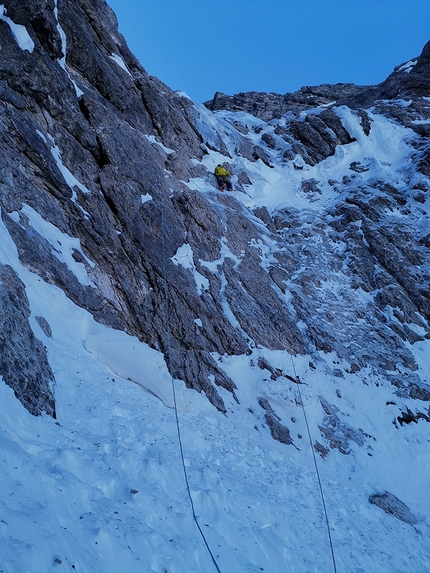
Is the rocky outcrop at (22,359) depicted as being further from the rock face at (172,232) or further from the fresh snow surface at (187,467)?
the fresh snow surface at (187,467)

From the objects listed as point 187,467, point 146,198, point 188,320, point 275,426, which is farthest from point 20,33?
point 275,426

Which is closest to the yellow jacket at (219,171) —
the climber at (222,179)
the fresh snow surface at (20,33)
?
the climber at (222,179)

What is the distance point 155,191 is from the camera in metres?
16.9

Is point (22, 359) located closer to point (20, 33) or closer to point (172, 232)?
point (172, 232)

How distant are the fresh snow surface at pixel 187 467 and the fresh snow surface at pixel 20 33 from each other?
4.67m

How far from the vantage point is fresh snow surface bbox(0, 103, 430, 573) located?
439 cm

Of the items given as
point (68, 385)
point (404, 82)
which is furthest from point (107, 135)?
point (404, 82)

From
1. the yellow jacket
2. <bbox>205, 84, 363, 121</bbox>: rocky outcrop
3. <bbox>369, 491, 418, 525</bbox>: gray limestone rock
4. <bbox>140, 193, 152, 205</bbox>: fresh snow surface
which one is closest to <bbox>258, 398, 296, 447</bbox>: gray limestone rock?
<bbox>369, 491, 418, 525</bbox>: gray limestone rock

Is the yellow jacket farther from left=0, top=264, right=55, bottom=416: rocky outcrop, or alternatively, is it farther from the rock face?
left=0, top=264, right=55, bottom=416: rocky outcrop

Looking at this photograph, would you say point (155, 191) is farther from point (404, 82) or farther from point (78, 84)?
point (404, 82)

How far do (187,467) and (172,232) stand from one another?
10.3 metres

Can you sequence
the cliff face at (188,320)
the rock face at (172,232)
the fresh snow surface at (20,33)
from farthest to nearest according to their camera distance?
the fresh snow surface at (20,33) < the rock face at (172,232) < the cliff face at (188,320)

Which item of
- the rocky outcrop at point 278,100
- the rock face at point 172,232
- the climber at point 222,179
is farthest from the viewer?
the rocky outcrop at point 278,100

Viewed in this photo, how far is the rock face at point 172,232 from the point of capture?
12.3m
